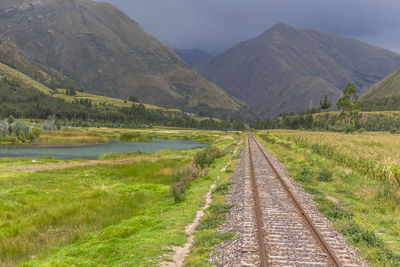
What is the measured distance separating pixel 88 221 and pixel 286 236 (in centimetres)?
1456

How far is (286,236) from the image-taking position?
43.5 ft

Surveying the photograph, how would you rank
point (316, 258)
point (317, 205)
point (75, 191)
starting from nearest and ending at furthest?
point (316, 258) < point (317, 205) < point (75, 191)

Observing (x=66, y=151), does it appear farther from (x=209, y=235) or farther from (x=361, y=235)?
(x=361, y=235)

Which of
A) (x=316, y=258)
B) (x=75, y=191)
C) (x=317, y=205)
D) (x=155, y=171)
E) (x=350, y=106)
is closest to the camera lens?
(x=316, y=258)

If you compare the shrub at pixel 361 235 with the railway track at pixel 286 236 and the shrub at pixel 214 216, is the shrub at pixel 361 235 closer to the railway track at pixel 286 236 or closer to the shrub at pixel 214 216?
the railway track at pixel 286 236

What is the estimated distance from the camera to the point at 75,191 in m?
27.6

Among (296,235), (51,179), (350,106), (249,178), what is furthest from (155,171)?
(350,106)

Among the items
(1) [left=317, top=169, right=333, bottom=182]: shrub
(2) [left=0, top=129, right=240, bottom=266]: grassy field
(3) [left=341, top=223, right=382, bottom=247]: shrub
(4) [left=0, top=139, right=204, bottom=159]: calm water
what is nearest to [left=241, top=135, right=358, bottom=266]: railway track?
(3) [left=341, top=223, right=382, bottom=247]: shrub

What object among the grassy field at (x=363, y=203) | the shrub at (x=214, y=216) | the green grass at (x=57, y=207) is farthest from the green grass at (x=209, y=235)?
the green grass at (x=57, y=207)

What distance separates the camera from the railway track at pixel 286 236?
10.9 metres

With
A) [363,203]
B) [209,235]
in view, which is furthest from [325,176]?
[209,235]

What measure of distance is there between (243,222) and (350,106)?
134541mm

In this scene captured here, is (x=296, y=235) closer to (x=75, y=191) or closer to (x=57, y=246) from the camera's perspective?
(x=57, y=246)

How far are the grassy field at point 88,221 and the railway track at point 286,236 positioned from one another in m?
4.09
